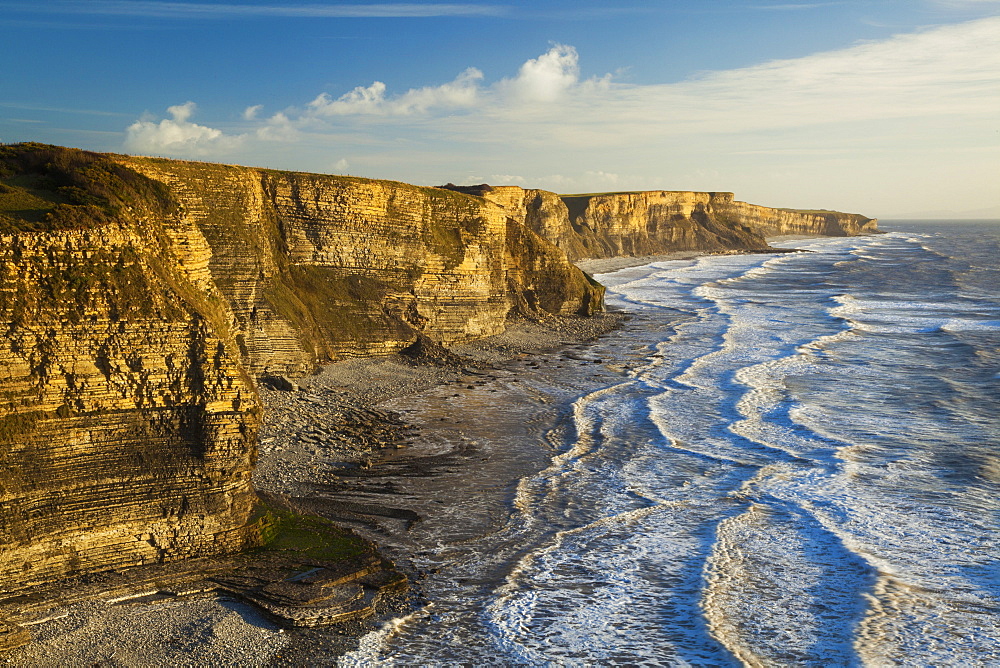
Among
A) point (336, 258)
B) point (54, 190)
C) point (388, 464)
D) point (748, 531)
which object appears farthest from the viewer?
point (336, 258)

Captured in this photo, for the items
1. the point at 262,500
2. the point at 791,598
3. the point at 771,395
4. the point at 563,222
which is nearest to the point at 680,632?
the point at 791,598

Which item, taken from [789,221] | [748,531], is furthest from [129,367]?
[789,221]

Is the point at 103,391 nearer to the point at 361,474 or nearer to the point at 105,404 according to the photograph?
the point at 105,404

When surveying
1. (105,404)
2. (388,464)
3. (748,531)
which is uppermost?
(105,404)

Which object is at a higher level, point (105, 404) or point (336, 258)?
point (336, 258)

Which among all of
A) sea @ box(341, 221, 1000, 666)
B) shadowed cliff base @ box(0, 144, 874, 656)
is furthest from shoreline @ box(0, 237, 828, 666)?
sea @ box(341, 221, 1000, 666)

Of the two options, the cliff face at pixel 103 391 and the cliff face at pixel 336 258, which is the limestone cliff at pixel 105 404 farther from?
the cliff face at pixel 336 258

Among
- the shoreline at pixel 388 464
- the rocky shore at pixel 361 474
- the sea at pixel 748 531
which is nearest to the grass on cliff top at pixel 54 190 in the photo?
the rocky shore at pixel 361 474
